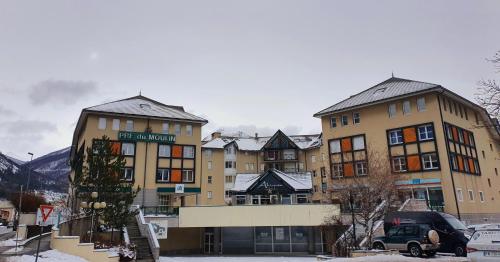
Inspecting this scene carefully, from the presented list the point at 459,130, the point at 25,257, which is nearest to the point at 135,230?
the point at 25,257

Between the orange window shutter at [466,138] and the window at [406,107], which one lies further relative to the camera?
the orange window shutter at [466,138]

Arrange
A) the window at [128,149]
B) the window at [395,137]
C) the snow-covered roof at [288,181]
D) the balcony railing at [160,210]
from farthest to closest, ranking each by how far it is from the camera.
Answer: the window at [128,149]
the window at [395,137]
the snow-covered roof at [288,181]
the balcony railing at [160,210]

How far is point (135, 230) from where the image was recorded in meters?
27.3

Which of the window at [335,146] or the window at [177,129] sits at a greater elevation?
the window at [177,129]

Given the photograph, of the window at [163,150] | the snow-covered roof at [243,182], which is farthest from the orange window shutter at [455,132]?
the window at [163,150]

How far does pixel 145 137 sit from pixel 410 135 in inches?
1202

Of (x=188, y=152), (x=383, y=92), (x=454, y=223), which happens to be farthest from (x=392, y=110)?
(x=188, y=152)

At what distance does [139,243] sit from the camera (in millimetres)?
24984

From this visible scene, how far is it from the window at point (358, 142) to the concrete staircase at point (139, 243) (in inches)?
1084

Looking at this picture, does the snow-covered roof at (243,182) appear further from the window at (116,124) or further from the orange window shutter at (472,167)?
the orange window shutter at (472,167)

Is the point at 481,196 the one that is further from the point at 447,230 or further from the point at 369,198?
the point at 447,230

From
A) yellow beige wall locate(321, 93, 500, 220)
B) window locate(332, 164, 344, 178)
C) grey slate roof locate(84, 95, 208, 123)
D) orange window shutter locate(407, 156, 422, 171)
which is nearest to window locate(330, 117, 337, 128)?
yellow beige wall locate(321, 93, 500, 220)

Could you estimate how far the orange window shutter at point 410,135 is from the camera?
4001 centimetres

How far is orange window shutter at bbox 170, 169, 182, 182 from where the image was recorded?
45562 mm
